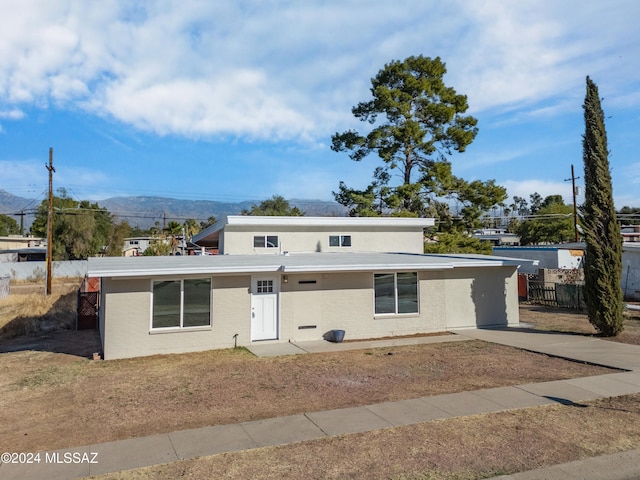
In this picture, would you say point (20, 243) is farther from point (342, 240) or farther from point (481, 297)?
point (481, 297)

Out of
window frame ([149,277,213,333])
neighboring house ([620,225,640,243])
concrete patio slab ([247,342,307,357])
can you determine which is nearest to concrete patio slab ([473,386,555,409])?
concrete patio slab ([247,342,307,357])

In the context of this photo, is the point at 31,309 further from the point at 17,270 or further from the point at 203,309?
the point at 17,270

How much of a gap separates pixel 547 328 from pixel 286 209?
76.5m

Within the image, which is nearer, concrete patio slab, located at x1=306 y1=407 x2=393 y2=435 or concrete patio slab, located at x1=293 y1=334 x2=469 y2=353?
concrete patio slab, located at x1=306 y1=407 x2=393 y2=435

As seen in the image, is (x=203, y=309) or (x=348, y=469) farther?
(x=203, y=309)

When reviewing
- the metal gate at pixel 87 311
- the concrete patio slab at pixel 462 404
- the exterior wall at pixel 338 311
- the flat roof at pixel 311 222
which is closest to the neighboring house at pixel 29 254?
the flat roof at pixel 311 222

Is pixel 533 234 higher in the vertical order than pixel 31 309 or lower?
higher

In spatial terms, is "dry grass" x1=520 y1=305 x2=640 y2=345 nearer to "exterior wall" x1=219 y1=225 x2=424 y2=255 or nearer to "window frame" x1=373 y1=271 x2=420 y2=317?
"window frame" x1=373 y1=271 x2=420 y2=317

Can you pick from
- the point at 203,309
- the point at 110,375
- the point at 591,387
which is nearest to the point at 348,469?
the point at 591,387

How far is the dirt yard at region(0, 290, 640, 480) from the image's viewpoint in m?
6.34

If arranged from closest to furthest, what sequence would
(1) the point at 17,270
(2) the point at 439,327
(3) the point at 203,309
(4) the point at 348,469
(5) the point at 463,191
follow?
(4) the point at 348,469
(3) the point at 203,309
(2) the point at 439,327
(5) the point at 463,191
(1) the point at 17,270

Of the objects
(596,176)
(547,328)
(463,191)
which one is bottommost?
(547,328)

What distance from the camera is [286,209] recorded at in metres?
92.5

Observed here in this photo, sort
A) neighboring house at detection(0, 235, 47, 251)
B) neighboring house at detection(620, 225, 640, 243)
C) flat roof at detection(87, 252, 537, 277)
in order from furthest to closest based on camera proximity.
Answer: neighboring house at detection(0, 235, 47, 251), neighboring house at detection(620, 225, 640, 243), flat roof at detection(87, 252, 537, 277)
